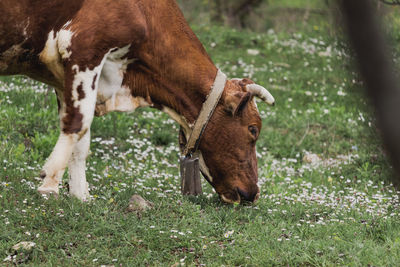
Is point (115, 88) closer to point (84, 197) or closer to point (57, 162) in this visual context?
point (57, 162)

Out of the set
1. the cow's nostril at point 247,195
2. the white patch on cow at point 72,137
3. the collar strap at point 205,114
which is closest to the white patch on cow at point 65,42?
the white patch on cow at point 72,137

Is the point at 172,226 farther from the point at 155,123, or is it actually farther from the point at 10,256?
the point at 155,123

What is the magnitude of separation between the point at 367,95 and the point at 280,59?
12803 mm

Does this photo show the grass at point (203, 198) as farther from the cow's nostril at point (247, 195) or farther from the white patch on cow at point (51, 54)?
the white patch on cow at point (51, 54)

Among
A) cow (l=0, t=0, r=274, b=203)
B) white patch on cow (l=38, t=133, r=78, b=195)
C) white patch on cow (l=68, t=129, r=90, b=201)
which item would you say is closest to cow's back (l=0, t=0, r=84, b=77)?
cow (l=0, t=0, r=274, b=203)

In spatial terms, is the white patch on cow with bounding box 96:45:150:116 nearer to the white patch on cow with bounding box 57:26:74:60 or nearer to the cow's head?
the white patch on cow with bounding box 57:26:74:60

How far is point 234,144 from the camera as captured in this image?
18.5 ft

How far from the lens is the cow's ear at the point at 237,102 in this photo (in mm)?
5520

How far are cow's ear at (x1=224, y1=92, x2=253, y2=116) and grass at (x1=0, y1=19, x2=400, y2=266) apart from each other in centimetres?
97

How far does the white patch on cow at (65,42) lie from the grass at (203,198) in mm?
1307

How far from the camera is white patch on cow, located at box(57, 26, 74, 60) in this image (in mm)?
4855

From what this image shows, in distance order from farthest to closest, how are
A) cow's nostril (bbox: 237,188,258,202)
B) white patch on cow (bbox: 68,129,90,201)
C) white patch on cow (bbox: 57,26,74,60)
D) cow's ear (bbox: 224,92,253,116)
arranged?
cow's nostril (bbox: 237,188,258,202)
cow's ear (bbox: 224,92,253,116)
white patch on cow (bbox: 68,129,90,201)
white patch on cow (bbox: 57,26,74,60)

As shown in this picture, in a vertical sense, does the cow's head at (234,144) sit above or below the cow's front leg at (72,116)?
below

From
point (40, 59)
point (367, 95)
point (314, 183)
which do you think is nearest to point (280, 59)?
point (314, 183)
